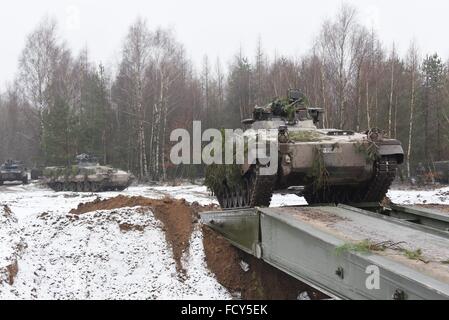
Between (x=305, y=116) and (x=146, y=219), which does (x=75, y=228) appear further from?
(x=305, y=116)

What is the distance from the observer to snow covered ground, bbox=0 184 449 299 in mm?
6172

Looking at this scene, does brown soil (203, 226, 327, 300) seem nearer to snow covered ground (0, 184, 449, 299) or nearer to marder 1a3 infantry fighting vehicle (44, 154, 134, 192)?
snow covered ground (0, 184, 449, 299)

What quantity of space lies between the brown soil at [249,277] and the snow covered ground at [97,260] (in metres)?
0.16

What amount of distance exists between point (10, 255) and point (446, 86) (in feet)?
96.0

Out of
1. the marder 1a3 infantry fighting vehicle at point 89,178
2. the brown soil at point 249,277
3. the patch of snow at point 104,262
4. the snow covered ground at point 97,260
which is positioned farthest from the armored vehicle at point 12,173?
the brown soil at point 249,277

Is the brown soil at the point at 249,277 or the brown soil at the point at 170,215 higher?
the brown soil at the point at 170,215

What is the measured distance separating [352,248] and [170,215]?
4878 millimetres

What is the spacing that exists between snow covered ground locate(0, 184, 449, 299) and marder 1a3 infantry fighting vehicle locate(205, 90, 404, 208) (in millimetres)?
1143

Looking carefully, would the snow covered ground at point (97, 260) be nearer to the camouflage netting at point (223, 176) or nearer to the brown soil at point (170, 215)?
the brown soil at point (170, 215)

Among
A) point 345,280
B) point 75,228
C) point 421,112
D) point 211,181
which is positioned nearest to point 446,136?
point 421,112

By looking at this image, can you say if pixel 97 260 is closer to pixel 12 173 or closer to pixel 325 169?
pixel 325 169

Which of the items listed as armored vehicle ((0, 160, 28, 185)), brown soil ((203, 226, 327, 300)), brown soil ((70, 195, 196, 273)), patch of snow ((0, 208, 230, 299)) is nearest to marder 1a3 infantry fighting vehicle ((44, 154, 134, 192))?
armored vehicle ((0, 160, 28, 185))

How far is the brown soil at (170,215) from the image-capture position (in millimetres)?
7594

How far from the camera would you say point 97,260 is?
6.92 meters
